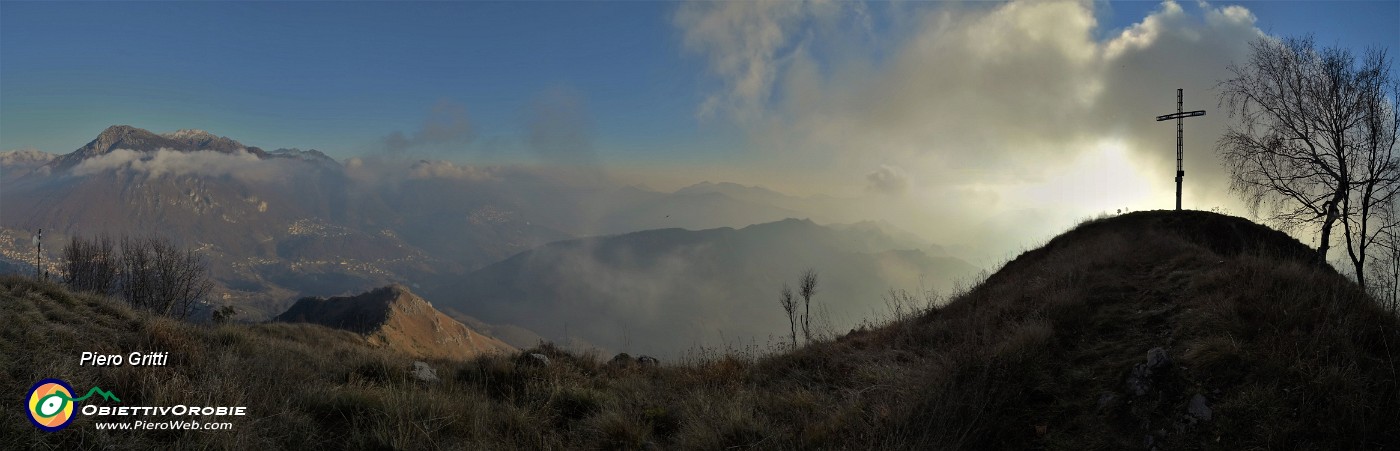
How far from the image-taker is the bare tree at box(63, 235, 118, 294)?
4188 cm

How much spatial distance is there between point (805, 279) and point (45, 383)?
41702 mm

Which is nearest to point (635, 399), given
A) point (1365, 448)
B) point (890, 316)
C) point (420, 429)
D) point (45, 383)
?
point (420, 429)

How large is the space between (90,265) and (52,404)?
5950 cm

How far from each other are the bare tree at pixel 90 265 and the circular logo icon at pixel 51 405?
53.3 meters

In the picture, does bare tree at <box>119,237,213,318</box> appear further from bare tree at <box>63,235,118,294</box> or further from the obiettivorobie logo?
Result: the obiettivorobie logo

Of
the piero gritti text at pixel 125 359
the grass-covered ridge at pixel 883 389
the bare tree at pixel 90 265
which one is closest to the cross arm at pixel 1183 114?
the grass-covered ridge at pixel 883 389

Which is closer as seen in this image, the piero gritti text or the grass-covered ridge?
the grass-covered ridge

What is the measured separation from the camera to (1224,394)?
4.95m

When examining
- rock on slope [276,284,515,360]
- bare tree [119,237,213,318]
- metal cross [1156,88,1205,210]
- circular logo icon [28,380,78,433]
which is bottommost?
rock on slope [276,284,515,360]

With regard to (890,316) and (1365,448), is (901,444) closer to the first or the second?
(1365,448)

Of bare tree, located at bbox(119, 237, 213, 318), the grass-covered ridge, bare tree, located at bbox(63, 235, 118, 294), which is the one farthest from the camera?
bare tree, located at bbox(63, 235, 118, 294)

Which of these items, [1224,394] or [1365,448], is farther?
[1224,394]

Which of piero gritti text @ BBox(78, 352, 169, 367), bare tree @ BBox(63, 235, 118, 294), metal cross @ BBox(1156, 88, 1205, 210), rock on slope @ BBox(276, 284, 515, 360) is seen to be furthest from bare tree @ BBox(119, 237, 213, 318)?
rock on slope @ BBox(276, 284, 515, 360)

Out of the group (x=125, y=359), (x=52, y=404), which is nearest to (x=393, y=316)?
(x=125, y=359)
